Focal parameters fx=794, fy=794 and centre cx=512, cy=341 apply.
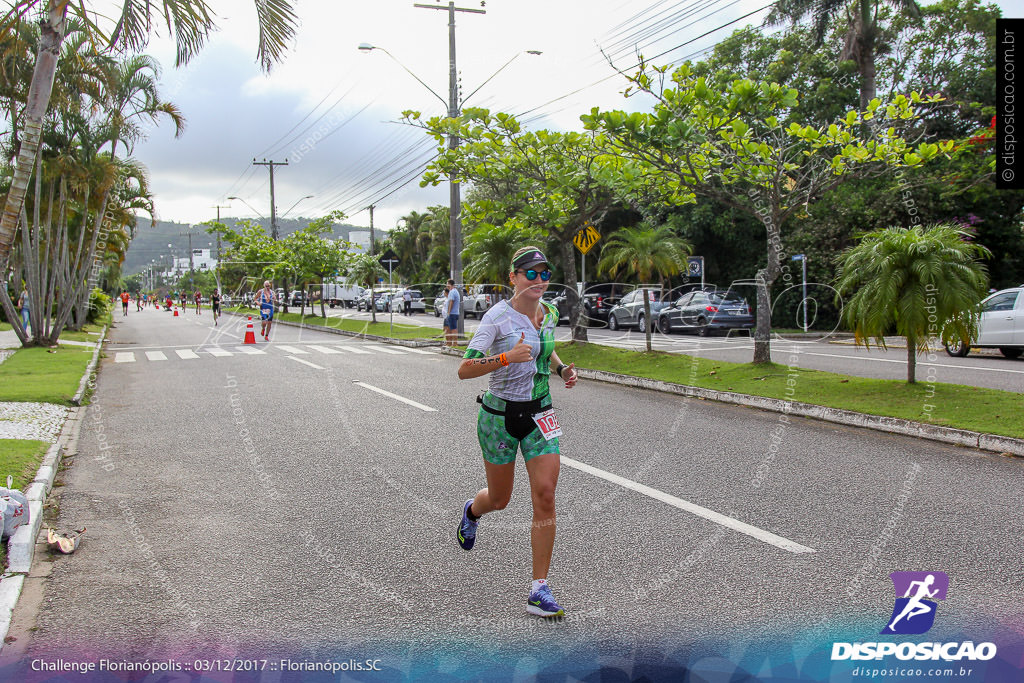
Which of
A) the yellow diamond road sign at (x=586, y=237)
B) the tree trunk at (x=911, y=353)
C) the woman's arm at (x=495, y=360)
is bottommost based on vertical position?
the tree trunk at (x=911, y=353)

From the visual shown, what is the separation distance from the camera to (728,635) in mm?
3605

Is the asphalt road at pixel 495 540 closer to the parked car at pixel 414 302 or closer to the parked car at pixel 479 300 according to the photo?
the parked car at pixel 479 300

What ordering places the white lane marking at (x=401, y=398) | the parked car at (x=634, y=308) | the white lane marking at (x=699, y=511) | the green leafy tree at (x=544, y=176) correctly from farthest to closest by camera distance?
the parked car at (x=634, y=308), the green leafy tree at (x=544, y=176), the white lane marking at (x=401, y=398), the white lane marking at (x=699, y=511)

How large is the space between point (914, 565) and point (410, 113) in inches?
507

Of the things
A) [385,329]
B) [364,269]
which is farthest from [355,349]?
[364,269]

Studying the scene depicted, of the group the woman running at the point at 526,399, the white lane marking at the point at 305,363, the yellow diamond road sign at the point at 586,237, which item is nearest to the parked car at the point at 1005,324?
the yellow diamond road sign at the point at 586,237

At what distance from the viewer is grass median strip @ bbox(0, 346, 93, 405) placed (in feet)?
37.1

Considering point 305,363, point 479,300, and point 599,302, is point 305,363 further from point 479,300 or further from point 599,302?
point 479,300

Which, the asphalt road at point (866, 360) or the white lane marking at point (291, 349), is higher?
the asphalt road at point (866, 360)

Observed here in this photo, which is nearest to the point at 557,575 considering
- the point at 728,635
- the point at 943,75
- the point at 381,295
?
the point at 728,635

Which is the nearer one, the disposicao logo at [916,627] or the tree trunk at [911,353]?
the disposicao logo at [916,627]

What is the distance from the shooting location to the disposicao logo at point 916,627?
346 centimetres

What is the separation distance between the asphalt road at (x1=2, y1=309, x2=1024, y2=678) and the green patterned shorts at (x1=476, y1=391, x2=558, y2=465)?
74 cm

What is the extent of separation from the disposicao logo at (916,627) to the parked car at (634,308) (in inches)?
887
